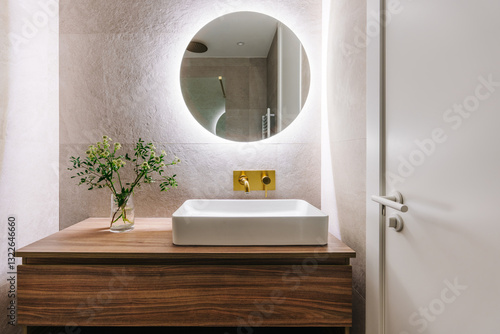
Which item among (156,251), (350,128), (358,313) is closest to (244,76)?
(350,128)

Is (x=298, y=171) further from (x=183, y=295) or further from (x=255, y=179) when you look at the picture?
(x=183, y=295)

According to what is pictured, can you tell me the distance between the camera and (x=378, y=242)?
90 centimetres

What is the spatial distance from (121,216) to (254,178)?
642 millimetres

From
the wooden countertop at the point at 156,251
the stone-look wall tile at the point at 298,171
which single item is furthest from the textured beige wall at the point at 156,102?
the wooden countertop at the point at 156,251

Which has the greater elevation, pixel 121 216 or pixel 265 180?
pixel 265 180

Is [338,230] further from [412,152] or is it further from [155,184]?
[155,184]

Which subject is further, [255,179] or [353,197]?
[255,179]

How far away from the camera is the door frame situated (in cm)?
89

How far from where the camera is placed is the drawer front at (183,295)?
0.95m

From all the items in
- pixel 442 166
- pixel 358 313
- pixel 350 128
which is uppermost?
pixel 350 128

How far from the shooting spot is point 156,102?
4.85 ft

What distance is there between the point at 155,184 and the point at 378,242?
108 cm

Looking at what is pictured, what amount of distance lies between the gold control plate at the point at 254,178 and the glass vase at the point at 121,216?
515mm

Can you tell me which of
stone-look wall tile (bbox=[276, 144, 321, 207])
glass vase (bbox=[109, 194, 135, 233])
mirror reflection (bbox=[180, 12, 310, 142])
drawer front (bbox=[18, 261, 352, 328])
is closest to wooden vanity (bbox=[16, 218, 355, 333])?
drawer front (bbox=[18, 261, 352, 328])
